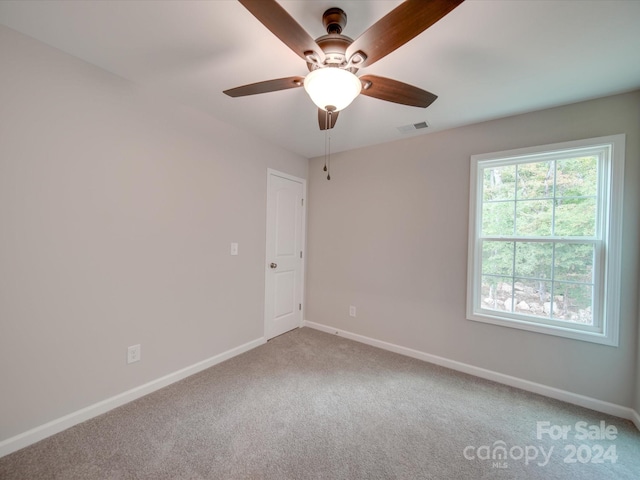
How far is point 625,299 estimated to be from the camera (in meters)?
1.89

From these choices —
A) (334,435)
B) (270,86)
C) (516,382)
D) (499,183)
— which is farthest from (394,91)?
(516,382)

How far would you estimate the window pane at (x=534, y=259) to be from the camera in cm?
220

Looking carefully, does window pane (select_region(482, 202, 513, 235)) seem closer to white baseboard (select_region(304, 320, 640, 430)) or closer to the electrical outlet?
white baseboard (select_region(304, 320, 640, 430))

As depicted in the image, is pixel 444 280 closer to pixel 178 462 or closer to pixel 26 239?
pixel 178 462

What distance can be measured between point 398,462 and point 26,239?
2.58m

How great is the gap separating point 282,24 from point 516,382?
3.11 metres

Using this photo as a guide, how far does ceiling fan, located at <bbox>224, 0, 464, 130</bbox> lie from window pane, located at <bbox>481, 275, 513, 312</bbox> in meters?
1.83

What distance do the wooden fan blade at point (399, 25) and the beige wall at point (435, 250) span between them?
1809 mm

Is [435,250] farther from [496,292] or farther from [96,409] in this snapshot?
[96,409]

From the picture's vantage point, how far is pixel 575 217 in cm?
211

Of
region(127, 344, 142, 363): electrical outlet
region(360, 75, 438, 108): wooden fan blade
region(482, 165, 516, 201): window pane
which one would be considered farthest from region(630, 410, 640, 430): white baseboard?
region(127, 344, 142, 363): electrical outlet

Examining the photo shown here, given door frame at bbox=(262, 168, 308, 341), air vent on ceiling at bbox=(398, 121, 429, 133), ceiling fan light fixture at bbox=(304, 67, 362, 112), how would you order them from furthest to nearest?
door frame at bbox=(262, 168, 308, 341), air vent on ceiling at bbox=(398, 121, 429, 133), ceiling fan light fixture at bbox=(304, 67, 362, 112)

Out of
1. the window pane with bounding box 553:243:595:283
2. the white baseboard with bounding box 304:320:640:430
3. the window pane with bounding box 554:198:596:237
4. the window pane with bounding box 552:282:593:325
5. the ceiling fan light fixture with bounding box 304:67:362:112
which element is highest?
the ceiling fan light fixture with bounding box 304:67:362:112

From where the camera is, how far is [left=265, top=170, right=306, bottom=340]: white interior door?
3139 mm
